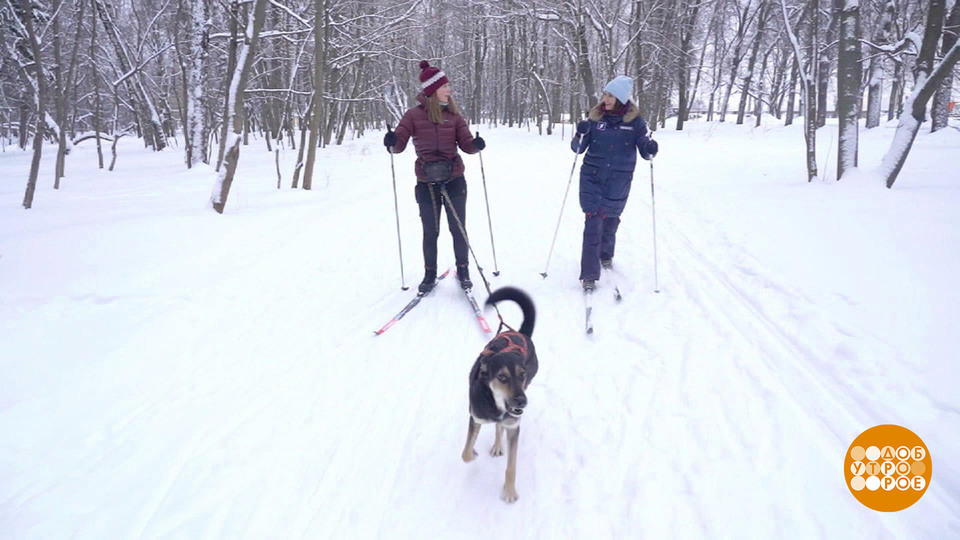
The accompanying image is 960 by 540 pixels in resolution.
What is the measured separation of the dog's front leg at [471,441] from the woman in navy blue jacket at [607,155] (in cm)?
294

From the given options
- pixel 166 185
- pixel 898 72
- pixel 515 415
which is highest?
pixel 898 72

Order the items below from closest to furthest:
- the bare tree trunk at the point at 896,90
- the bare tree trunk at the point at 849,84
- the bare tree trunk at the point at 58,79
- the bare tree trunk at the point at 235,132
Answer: the bare tree trunk at the point at 235,132 → the bare tree trunk at the point at 849,84 → the bare tree trunk at the point at 58,79 → the bare tree trunk at the point at 896,90

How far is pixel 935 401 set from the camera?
9.85 feet

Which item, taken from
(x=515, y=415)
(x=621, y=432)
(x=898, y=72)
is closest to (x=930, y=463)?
(x=621, y=432)

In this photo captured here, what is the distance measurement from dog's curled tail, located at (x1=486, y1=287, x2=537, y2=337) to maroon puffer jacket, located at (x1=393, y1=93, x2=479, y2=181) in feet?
7.61

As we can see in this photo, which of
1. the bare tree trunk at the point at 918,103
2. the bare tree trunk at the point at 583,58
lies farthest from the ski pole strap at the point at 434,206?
the bare tree trunk at the point at 583,58

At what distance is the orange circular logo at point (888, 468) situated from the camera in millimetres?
2479

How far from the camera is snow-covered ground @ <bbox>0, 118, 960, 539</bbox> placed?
99.2 inches

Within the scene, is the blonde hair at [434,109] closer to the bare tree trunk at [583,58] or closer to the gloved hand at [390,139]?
the gloved hand at [390,139]

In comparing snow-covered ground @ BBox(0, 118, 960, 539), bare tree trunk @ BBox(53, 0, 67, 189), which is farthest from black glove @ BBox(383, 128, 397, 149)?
bare tree trunk @ BBox(53, 0, 67, 189)

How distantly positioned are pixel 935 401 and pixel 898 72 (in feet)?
114

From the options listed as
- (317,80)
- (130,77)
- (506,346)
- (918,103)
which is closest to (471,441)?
(506,346)

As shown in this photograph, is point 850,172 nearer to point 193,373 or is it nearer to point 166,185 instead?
point 193,373

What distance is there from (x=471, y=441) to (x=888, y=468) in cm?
248
